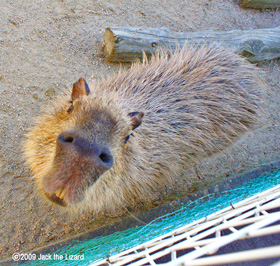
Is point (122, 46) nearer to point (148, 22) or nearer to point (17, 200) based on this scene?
point (148, 22)

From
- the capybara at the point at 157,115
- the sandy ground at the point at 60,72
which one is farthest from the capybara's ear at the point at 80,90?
the sandy ground at the point at 60,72

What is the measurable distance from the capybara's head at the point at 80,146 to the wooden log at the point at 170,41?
153 centimetres

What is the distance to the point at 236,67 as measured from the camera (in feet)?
9.64

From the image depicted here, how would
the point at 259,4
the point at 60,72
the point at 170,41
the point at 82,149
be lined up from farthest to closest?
the point at 259,4
the point at 170,41
the point at 60,72
the point at 82,149

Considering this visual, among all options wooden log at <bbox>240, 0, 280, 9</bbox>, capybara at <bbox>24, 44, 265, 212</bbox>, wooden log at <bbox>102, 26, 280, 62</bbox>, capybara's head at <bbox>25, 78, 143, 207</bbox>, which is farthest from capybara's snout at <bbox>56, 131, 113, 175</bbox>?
wooden log at <bbox>240, 0, 280, 9</bbox>

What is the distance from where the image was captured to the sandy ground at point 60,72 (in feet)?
8.50

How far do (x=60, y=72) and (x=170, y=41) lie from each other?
167cm

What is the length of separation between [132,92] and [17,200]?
1.76m

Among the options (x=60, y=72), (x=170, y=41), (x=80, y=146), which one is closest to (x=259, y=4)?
Answer: (x=170, y=41)

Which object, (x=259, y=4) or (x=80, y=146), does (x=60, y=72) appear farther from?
(x=259, y=4)

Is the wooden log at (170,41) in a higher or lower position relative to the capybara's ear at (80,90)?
higher

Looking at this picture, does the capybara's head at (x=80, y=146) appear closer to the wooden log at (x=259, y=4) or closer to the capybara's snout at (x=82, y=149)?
the capybara's snout at (x=82, y=149)

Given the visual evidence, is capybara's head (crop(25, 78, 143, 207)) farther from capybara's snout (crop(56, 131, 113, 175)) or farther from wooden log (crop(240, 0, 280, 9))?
wooden log (crop(240, 0, 280, 9))

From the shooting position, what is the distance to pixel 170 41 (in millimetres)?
3459
